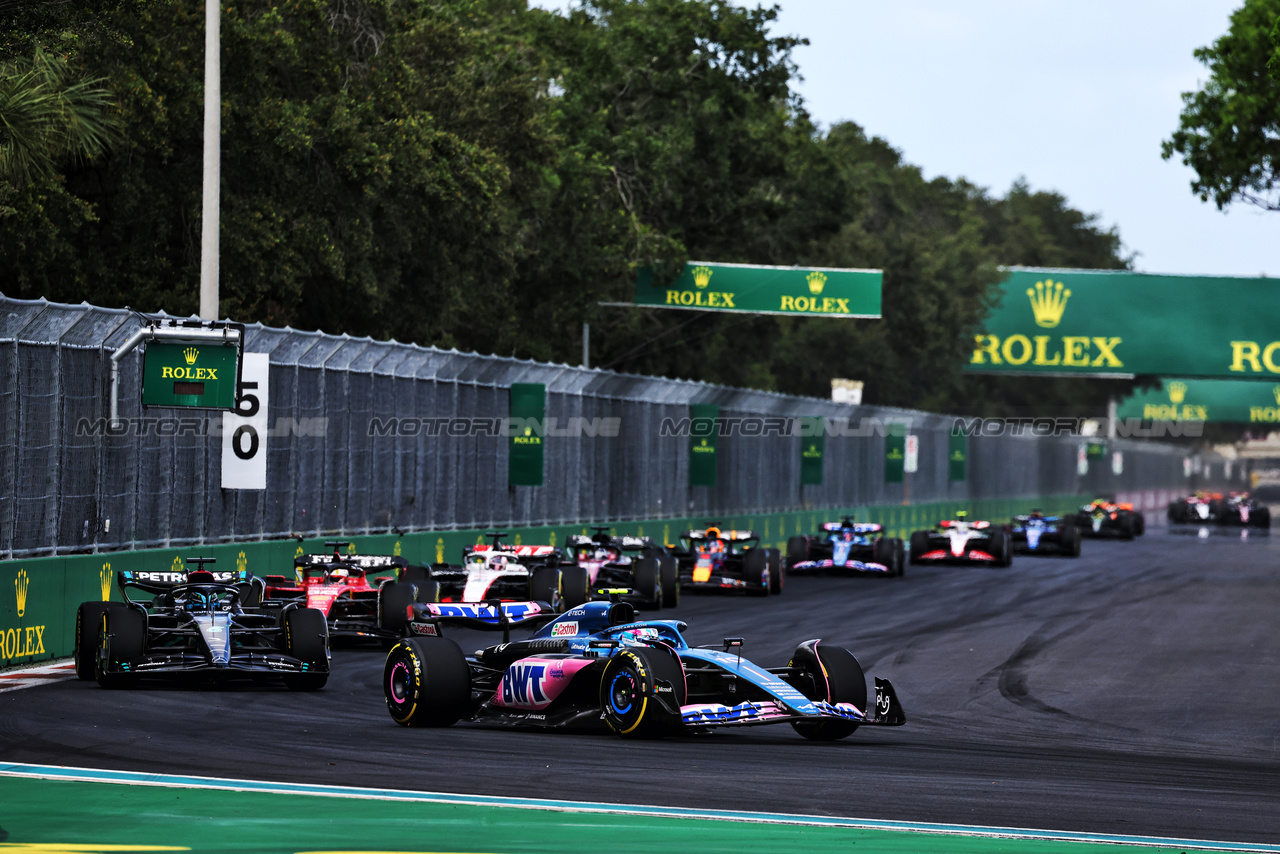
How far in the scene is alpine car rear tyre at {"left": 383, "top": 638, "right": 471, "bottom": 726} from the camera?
10648mm

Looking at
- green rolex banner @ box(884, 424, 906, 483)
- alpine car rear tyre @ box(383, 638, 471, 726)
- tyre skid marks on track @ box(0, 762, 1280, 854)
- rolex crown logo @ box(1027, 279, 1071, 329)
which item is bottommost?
tyre skid marks on track @ box(0, 762, 1280, 854)

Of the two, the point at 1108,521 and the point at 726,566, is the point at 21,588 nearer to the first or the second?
the point at 726,566

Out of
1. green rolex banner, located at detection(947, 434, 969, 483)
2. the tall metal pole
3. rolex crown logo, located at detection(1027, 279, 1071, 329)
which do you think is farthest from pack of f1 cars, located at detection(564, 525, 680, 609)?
rolex crown logo, located at detection(1027, 279, 1071, 329)

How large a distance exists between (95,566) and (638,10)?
102ft

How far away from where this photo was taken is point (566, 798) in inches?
318

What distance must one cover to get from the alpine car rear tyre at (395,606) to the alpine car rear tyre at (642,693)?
5.61m

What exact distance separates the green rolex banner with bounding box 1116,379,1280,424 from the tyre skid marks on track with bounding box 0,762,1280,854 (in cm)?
7829

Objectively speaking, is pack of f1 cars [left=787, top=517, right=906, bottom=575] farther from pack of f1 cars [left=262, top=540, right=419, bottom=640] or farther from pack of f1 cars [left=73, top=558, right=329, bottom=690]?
pack of f1 cars [left=73, top=558, right=329, bottom=690]

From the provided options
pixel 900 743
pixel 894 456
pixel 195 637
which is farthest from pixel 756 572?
pixel 894 456

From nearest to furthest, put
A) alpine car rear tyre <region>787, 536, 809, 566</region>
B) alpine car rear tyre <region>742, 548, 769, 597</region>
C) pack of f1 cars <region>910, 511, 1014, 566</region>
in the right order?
alpine car rear tyre <region>742, 548, 769, 597</region>
alpine car rear tyre <region>787, 536, 809, 566</region>
pack of f1 cars <region>910, 511, 1014, 566</region>

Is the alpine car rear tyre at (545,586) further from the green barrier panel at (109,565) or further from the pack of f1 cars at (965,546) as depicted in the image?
the pack of f1 cars at (965,546)

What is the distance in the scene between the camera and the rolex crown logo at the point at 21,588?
45.6 feet

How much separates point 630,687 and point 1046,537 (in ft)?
93.2

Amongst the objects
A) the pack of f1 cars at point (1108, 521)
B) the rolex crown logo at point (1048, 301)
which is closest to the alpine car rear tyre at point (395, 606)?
the pack of f1 cars at point (1108, 521)
